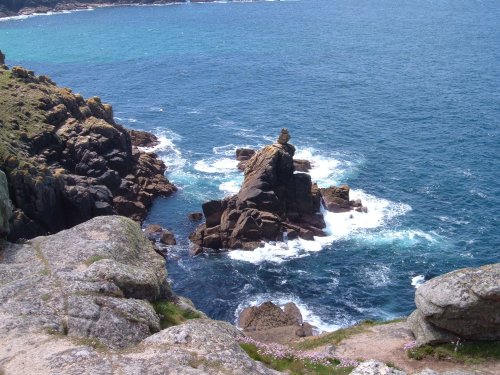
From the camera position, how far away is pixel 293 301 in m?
64.0

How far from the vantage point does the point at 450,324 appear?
36094 millimetres

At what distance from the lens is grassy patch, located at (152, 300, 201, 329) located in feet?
115

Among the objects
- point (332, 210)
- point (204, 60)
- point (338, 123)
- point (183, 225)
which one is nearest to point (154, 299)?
point (183, 225)

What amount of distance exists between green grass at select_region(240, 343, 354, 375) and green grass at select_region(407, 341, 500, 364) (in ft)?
21.0

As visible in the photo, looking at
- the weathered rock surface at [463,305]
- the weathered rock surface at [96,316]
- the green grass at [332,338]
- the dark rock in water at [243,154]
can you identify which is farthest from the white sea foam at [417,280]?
the dark rock in water at [243,154]

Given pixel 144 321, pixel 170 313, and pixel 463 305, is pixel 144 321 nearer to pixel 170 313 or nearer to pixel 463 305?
pixel 170 313

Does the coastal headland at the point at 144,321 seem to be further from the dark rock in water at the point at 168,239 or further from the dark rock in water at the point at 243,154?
the dark rock in water at the point at 243,154

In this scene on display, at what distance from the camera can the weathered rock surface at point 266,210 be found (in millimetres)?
75625

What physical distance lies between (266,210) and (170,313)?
43.5m

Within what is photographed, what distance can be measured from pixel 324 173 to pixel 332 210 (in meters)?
12.8

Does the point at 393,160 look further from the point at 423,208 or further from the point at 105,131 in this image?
the point at 105,131

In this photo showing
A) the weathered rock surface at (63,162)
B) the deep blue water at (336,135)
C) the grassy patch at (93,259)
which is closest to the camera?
the grassy patch at (93,259)

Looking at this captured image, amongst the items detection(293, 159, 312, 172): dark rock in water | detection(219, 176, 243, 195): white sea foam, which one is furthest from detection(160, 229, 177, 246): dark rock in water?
detection(293, 159, 312, 172): dark rock in water

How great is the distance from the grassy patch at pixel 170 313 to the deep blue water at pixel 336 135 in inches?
1028
